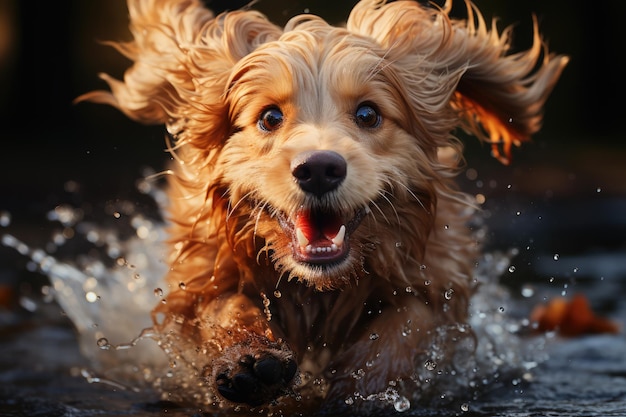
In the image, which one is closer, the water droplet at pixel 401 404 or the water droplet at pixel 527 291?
the water droplet at pixel 401 404

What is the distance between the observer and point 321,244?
3.54 m

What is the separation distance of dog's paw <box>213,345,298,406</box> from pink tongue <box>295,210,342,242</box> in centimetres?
39

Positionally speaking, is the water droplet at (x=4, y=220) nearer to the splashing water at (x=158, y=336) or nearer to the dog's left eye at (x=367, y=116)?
the splashing water at (x=158, y=336)

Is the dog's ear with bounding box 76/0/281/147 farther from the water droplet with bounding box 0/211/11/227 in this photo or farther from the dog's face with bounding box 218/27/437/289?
the water droplet with bounding box 0/211/11/227

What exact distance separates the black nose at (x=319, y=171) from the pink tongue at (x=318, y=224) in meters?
0.12

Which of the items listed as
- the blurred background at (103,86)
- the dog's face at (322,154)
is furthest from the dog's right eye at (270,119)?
the blurred background at (103,86)

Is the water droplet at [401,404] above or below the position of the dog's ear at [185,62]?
below

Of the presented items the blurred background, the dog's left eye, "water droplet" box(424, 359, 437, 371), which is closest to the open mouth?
the dog's left eye

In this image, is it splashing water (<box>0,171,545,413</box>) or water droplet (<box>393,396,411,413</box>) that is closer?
water droplet (<box>393,396,411,413</box>)

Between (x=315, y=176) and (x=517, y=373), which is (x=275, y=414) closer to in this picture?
(x=315, y=176)

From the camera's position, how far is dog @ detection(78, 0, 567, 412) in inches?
140

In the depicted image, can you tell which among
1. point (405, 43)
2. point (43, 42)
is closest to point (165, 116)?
point (405, 43)

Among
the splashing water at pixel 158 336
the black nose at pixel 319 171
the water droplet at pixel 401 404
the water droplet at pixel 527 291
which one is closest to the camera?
the black nose at pixel 319 171

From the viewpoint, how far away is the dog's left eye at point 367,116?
12.1 feet
